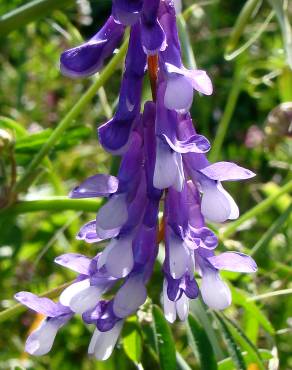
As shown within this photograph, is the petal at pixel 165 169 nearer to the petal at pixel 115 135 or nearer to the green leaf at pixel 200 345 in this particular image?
the petal at pixel 115 135

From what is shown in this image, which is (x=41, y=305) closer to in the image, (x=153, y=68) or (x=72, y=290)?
(x=72, y=290)

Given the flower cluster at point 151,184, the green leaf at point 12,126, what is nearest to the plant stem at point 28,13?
the green leaf at point 12,126

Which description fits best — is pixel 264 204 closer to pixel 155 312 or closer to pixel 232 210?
pixel 155 312

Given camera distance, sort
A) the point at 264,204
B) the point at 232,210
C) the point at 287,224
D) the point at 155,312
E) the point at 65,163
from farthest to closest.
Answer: the point at 65,163
the point at 287,224
the point at 264,204
the point at 155,312
the point at 232,210

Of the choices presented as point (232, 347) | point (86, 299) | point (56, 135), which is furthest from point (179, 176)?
point (56, 135)

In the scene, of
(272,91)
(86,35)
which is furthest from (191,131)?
(86,35)
